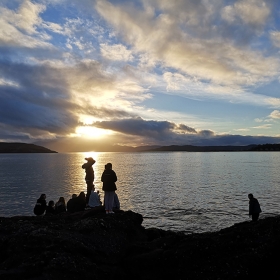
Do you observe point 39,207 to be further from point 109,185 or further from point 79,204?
point 109,185

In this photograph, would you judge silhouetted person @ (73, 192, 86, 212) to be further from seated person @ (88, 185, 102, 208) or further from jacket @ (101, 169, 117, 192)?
jacket @ (101, 169, 117, 192)

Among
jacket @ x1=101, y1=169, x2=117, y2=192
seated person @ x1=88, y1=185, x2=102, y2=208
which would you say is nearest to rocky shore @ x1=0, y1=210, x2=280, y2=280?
jacket @ x1=101, y1=169, x2=117, y2=192

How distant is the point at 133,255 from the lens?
37.3ft

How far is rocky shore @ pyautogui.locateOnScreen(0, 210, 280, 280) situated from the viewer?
9.00 metres

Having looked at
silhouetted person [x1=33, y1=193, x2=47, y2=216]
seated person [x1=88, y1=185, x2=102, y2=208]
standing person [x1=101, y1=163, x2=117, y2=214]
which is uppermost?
standing person [x1=101, y1=163, x2=117, y2=214]

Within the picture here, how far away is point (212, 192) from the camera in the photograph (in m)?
54.3

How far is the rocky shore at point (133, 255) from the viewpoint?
354 inches

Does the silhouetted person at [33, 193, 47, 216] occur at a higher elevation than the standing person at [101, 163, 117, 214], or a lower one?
lower

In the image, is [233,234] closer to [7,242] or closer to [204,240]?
[204,240]

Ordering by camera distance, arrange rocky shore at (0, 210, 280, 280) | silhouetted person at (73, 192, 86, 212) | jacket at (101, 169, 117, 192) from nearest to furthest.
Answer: rocky shore at (0, 210, 280, 280) → jacket at (101, 169, 117, 192) → silhouetted person at (73, 192, 86, 212)

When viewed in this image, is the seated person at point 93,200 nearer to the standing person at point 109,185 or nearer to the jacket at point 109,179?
the standing person at point 109,185

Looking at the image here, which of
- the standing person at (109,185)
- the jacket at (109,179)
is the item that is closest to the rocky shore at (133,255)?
the standing person at (109,185)

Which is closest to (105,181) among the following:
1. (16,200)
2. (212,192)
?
(16,200)

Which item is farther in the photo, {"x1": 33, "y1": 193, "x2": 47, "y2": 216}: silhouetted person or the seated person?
{"x1": 33, "y1": 193, "x2": 47, "y2": 216}: silhouetted person
